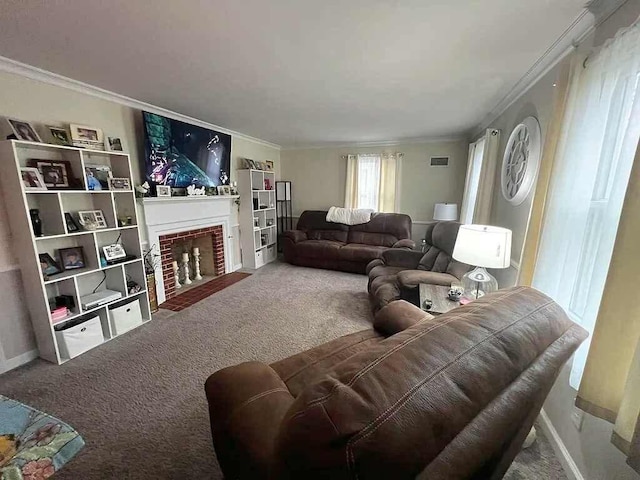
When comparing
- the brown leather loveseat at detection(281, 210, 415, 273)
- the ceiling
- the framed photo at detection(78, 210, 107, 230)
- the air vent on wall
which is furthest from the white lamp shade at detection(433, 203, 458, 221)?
the framed photo at detection(78, 210, 107, 230)

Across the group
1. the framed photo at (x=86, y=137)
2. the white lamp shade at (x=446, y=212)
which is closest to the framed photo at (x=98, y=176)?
the framed photo at (x=86, y=137)

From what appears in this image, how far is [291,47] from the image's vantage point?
1760 mm

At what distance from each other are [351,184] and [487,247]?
390 cm

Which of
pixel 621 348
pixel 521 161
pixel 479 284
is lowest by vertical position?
pixel 479 284

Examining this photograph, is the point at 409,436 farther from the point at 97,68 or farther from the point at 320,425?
the point at 97,68

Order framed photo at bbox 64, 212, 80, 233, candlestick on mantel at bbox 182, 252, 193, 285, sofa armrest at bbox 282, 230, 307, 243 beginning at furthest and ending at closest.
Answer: sofa armrest at bbox 282, 230, 307, 243
candlestick on mantel at bbox 182, 252, 193, 285
framed photo at bbox 64, 212, 80, 233

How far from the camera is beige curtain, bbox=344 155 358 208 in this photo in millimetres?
5328

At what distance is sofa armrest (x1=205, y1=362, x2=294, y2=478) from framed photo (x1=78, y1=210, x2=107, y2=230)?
2.10 metres

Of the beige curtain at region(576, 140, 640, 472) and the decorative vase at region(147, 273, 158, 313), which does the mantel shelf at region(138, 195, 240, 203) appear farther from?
the beige curtain at region(576, 140, 640, 472)

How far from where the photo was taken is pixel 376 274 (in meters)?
3.24

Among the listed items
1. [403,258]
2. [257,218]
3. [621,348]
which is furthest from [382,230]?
[621,348]

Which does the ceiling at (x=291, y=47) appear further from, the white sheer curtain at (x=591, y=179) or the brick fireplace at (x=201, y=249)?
the brick fireplace at (x=201, y=249)

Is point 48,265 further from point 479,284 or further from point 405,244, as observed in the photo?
point 405,244

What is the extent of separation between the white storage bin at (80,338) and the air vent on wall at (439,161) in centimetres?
526
